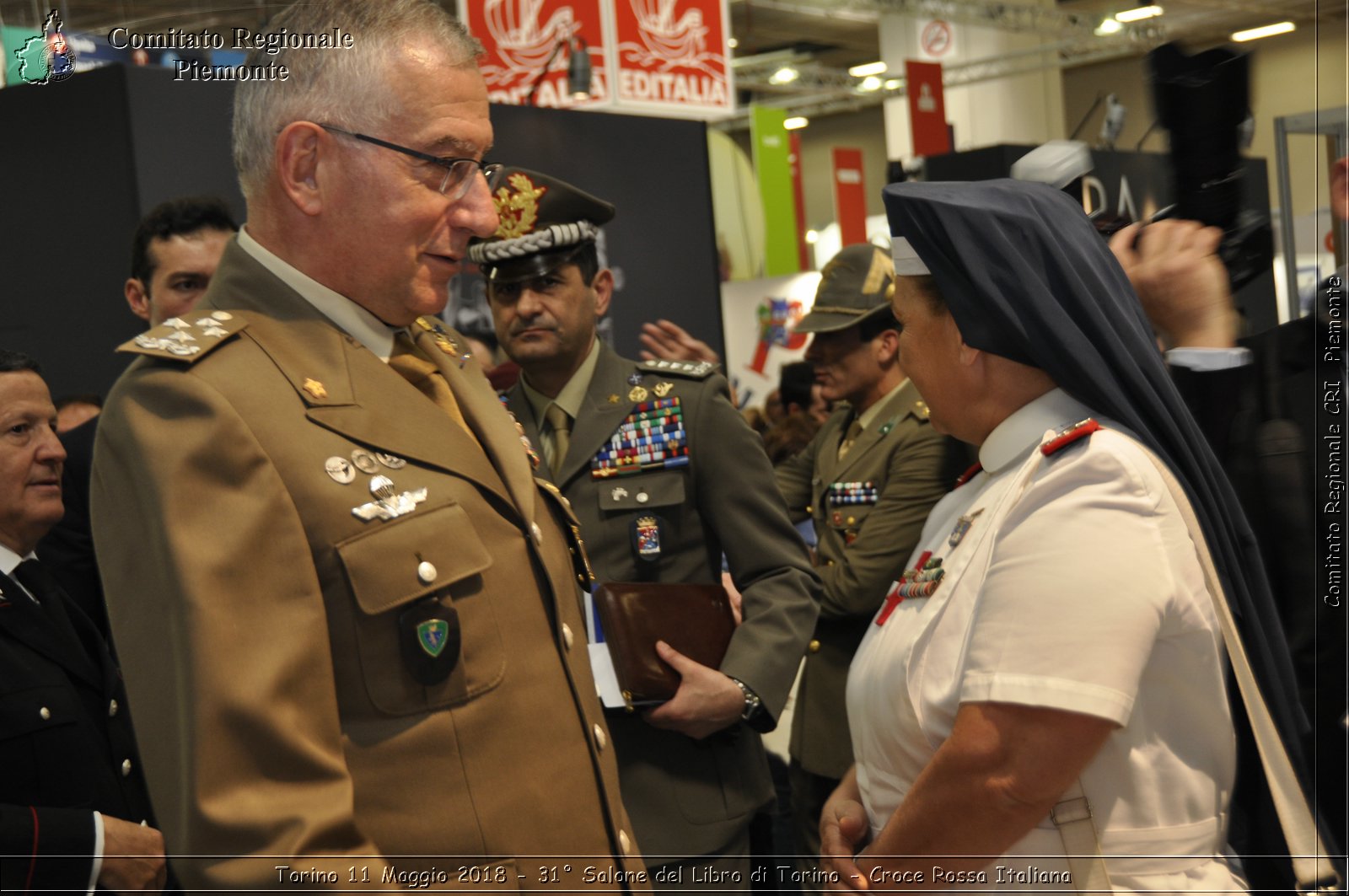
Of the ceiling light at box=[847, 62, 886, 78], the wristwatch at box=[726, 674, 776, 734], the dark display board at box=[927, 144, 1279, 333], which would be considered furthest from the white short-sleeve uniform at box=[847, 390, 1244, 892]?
the ceiling light at box=[847, 62, 886, 78]

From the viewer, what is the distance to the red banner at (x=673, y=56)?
580cm

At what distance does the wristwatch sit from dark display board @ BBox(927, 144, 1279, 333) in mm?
3780

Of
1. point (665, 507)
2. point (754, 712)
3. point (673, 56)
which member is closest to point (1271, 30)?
point (673, 56)

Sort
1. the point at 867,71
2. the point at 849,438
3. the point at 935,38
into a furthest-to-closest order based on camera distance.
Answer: the point at 867,71 → the point at 935,38 → the point at 849,438

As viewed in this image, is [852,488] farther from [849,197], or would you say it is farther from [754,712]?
[849,197]

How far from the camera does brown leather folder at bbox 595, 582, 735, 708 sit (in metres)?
2.23

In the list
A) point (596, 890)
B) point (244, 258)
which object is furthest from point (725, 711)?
point (244, 258)

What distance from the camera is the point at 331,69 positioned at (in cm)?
149

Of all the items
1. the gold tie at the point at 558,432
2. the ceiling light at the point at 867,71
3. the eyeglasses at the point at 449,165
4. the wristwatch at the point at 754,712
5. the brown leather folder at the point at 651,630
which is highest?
the ceiling light at the point at 867,71

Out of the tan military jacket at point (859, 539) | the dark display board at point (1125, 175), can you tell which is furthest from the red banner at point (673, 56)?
the tan military jacket at point (859, 539)

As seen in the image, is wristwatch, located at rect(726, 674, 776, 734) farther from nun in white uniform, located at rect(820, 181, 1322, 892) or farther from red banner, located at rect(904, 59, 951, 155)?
red banner, located at rect(904, 59, 951, 155)

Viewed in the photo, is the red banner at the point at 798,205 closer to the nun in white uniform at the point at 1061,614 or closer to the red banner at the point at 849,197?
the red banner at the point at 849,197

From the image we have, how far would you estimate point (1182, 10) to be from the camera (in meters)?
14.5

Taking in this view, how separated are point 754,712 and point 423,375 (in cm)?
106
